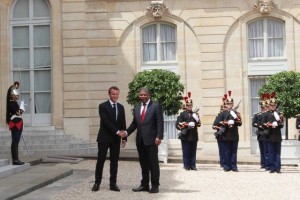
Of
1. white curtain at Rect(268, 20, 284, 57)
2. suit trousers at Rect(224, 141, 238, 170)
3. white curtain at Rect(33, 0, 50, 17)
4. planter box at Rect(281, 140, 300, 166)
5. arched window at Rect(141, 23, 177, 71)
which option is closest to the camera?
suit trousers at Rect(224, 141, 238, 170)

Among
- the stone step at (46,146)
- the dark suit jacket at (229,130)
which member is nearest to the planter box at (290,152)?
the dark suit jacket at (229,130)

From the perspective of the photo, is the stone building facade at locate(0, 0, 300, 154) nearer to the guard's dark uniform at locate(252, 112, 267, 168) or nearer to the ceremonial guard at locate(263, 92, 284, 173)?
the guard's dark uniform at locate(252, 112, 267, 168)

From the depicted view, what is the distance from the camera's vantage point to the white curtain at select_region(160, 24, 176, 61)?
66.3 ft

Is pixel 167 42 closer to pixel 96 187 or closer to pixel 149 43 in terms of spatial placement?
pixel 149 43

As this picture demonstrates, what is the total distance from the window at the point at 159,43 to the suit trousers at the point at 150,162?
10.7 m

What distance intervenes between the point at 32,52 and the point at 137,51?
388 cm

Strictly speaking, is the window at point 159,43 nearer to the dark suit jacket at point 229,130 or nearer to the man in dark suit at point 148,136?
the dark suit jacket at point 229,130

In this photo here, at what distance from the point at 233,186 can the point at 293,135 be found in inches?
378

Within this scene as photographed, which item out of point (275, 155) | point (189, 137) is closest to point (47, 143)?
point (189, 137)

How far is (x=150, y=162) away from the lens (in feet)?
31.3

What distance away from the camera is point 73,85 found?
19750 millimetres

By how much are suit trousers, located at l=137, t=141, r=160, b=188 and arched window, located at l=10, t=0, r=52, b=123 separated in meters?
11.1

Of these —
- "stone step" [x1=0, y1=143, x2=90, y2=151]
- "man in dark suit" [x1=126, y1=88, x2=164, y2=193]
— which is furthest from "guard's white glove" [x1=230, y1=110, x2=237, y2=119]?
"stone step" [x1=0, y1=143, x2=90, y2=151]

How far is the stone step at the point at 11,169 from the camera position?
36.8 feet
